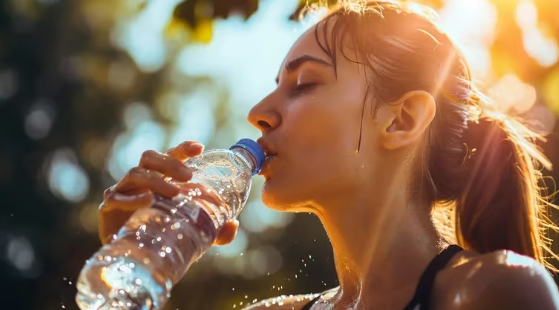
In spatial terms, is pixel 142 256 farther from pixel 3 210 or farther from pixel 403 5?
pixel 3 210

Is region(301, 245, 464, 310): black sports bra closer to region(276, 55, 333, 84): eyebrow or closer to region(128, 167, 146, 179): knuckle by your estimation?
region(276, 55, 333, 84): eyebrow

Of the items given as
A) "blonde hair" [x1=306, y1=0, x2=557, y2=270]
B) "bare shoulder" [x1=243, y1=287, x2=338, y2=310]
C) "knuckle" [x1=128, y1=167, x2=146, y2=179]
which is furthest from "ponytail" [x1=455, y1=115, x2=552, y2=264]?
"knuckle" [x1=128, y1=167, x2=146, y2=179]

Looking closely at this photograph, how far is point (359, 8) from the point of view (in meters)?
2.80

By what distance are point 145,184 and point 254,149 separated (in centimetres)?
41

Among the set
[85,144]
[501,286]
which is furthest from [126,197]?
[85,144]

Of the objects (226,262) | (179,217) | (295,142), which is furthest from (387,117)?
(226,262)

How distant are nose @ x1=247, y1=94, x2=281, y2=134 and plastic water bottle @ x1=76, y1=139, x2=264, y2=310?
0.41ft

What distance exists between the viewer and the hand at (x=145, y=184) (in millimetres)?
2223

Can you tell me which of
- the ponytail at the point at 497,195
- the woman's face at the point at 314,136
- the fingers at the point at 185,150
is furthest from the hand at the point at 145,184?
the ponytail at the point at 497,195

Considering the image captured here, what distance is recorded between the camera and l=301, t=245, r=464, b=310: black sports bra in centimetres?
221

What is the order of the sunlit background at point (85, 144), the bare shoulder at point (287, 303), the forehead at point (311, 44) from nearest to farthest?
the forehead at point (311, 44), the bare shoulder at point (287, 303), the sunlit background at point (85, 144)

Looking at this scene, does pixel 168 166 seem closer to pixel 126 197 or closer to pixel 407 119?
pixel 126 197

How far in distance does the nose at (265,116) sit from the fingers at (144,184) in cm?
47

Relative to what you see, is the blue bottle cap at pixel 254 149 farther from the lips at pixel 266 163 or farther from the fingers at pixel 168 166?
the fingers at pixel 168 166
